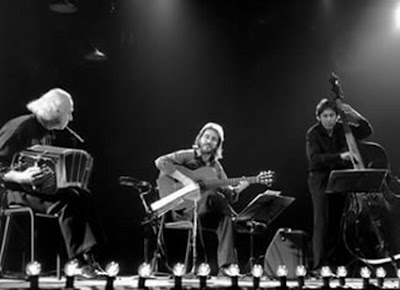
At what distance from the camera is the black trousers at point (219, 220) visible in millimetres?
4695

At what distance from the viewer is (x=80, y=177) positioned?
418 cm

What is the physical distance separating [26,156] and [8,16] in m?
1.99

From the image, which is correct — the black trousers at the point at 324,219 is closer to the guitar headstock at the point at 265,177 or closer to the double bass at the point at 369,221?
the double bass at the point at 369,221

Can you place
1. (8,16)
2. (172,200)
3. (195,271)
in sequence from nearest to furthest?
1. (195,271)
2. (172,200)
3. (8,16)

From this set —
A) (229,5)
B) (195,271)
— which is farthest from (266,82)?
(195,271)

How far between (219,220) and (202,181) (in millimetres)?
366

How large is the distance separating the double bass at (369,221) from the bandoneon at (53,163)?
2153 millimetres

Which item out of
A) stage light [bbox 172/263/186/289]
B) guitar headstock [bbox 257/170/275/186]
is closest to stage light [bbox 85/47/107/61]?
guitar headstock [bbox 257/170/275/186]

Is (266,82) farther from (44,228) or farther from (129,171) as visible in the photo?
(44,228)

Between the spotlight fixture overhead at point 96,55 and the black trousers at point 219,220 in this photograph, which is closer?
the black trousers at point 219,220

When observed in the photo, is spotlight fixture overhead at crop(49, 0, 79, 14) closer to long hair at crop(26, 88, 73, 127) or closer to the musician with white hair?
long hair at crop(26, 88, 73, 127)

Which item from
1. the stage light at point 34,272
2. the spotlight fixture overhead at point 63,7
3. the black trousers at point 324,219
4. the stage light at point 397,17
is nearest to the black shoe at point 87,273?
the stage light at point 34,272

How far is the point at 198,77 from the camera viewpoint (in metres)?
6.40

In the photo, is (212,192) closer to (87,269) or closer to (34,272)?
(87,269)
